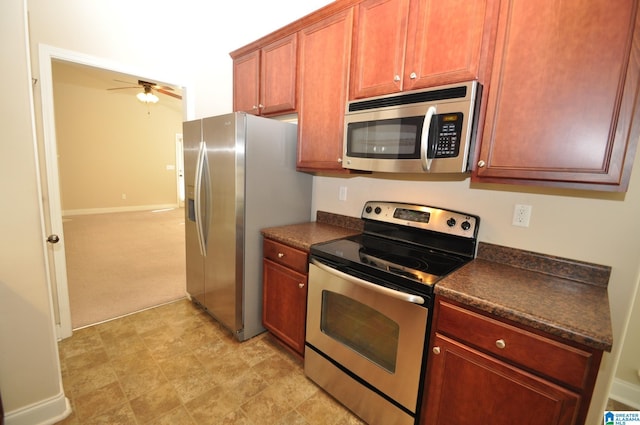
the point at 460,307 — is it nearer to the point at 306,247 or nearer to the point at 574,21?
the point at 306,247

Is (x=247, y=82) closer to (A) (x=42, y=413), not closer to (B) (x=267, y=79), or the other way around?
(B) (x=267, y=79)

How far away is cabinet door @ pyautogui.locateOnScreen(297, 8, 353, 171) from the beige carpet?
2.15m

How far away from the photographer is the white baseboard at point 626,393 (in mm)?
1554

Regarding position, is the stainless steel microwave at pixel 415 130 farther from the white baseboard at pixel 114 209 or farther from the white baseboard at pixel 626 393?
the white baseboard at pixel 114 209

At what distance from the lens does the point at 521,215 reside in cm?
148

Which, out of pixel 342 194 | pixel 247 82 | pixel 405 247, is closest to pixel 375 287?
pixel 405 247

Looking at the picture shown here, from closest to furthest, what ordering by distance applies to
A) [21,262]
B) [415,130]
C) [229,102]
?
[21,262] < [415,130] < [229,102]

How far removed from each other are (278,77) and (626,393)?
3.01 m

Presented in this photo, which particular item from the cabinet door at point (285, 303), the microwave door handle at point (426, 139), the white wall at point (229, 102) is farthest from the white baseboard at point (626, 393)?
the cabinet door at point (285, 303)

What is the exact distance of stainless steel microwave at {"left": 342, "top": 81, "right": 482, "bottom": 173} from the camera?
1316mm

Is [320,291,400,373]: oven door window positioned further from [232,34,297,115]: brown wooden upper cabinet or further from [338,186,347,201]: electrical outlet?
[232,34,297,115]: brown wooden upper cabinet

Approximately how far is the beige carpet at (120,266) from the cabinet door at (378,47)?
8.86ft

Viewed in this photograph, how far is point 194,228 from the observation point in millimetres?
2518

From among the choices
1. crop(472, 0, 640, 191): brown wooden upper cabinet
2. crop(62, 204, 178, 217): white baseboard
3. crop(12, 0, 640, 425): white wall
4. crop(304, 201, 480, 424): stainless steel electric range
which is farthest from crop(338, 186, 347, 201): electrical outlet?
crop(62, 204, 178, 217): white baseboard
